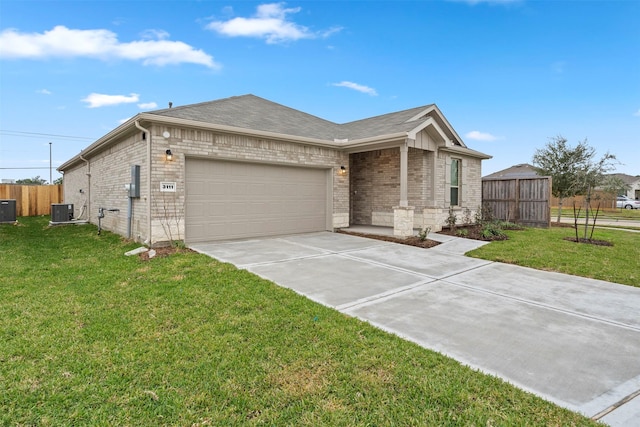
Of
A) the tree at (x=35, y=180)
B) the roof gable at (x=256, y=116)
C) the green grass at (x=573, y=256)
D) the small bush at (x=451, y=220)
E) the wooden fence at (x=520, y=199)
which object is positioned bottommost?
the green grass at (x=573, y=256)

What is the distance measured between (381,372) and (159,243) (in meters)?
6.98

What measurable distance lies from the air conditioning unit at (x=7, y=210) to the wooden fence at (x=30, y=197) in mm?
5716

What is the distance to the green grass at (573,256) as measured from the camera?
625cm

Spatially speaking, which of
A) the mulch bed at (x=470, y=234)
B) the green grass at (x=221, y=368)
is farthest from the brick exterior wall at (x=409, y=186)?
the green grass at (x=221, y=368)

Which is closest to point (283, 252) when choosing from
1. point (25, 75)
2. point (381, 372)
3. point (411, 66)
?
point (381, 372)

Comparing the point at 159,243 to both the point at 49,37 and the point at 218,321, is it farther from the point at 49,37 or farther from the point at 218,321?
the point at 49,37

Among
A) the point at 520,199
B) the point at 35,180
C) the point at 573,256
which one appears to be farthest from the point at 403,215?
the point at 35,180

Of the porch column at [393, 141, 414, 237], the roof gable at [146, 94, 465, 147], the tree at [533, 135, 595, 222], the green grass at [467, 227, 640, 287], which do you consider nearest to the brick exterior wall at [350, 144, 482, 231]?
the roof gable at [146, 94, 465, 147]

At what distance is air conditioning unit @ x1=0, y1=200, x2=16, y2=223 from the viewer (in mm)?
14195

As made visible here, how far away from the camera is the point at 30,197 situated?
1958 cm

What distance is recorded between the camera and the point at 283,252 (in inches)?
305

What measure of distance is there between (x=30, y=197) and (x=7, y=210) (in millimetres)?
6417

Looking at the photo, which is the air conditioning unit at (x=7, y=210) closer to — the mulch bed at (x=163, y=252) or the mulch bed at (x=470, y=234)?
the mulch bed at (x=163, y=252)

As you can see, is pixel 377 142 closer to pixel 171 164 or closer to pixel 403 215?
pixel 403 215
